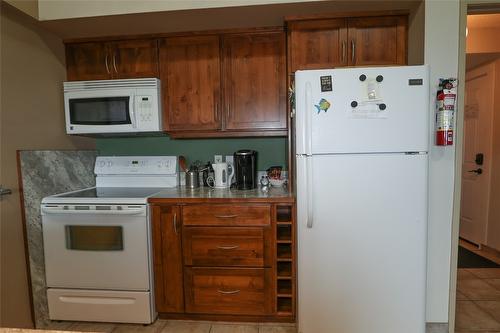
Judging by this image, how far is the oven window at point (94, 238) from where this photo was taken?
75.8 inches

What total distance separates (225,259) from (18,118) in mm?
1681

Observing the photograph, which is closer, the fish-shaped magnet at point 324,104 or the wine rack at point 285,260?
the fish-shaped magnet at point 324,104

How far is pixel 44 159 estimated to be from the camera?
202 cm

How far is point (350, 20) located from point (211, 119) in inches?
49.4

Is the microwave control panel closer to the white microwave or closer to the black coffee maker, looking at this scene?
the white microwave

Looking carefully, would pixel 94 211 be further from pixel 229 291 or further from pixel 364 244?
pixel 364 244

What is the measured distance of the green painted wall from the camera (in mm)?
2492

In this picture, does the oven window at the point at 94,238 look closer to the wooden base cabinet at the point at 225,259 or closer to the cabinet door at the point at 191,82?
the wooden base cabinet at the point at 225,259

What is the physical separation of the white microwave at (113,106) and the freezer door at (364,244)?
1.32 meters

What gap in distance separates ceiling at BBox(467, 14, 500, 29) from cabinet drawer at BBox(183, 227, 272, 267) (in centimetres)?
282

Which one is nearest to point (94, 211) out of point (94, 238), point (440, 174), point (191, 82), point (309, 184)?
point (94, 238)

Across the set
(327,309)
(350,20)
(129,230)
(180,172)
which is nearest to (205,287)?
(129,230)

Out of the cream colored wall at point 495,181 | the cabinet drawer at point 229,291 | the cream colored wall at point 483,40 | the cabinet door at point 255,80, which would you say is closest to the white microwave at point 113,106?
the cabinet door at point 255,80

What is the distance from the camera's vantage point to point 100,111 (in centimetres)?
224
